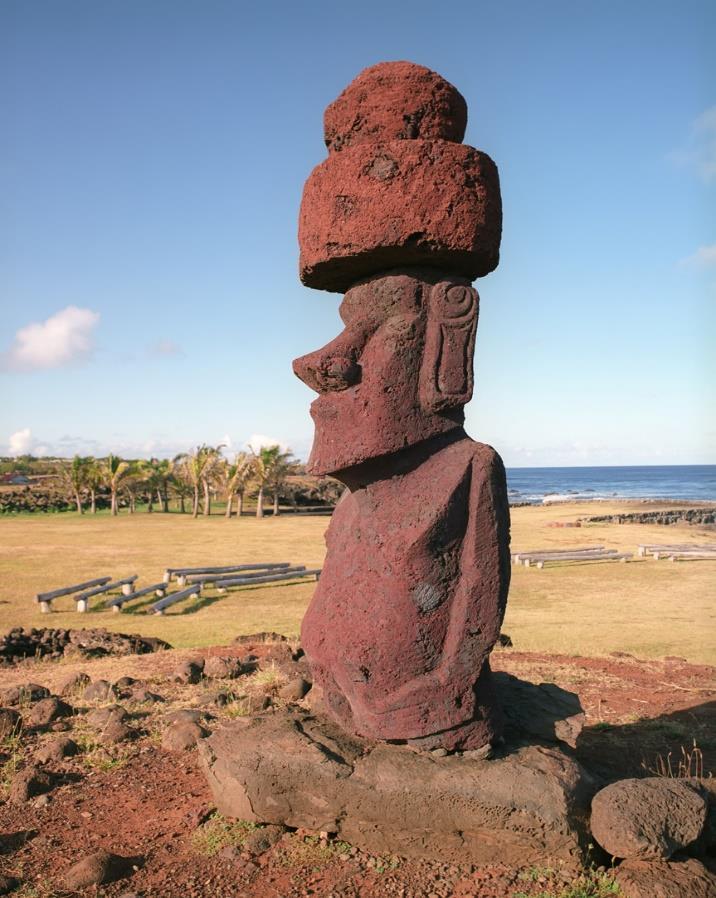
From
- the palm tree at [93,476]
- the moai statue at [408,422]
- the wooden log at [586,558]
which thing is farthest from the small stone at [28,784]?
the palm tree at [93,476]

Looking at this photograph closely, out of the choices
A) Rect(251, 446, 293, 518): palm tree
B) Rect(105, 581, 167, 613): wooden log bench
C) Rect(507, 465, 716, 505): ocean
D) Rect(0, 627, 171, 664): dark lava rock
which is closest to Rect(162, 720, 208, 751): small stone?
Rect(0, 627, 171, 664): dark lava rock

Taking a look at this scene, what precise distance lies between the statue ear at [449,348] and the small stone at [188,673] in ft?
15.5

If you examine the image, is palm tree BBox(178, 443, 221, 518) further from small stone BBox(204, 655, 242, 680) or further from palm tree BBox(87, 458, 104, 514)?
small stone BBox(204, 655, 242, 680)

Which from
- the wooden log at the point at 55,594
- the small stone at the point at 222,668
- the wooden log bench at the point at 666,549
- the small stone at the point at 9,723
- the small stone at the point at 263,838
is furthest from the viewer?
the wooden log bench at the point at 666,549

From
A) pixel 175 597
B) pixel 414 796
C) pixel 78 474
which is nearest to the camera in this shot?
pixel 414 796

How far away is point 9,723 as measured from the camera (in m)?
6.11

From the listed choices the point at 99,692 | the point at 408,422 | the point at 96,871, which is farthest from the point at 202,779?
the point at 408,422

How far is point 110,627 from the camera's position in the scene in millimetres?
12164

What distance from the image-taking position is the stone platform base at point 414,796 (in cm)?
398

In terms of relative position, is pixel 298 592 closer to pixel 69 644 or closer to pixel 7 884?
pixel 69 644

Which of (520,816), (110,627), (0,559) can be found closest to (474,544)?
(520,816)

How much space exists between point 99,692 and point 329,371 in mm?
4455

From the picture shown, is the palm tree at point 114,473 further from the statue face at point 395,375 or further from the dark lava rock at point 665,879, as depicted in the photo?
the dark lava rock at point 665,879

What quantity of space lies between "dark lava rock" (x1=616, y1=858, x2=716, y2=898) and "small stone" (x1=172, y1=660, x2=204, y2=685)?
4986 mm
